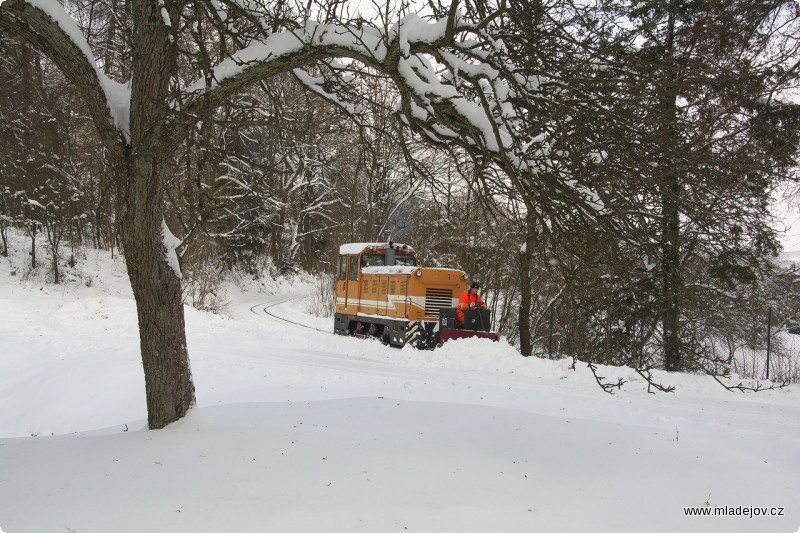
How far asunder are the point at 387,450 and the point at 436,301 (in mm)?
10646

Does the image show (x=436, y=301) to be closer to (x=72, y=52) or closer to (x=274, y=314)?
(x=274, y=314)

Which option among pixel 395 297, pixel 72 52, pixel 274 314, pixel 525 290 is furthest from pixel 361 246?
pixel 72 52

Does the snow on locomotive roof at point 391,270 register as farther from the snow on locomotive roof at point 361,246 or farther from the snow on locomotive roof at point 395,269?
the snow on locomotive roof at point 361,246

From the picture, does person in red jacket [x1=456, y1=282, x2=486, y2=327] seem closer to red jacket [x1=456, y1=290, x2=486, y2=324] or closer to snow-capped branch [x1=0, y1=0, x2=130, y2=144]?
red jacket [x1=456, y1=290, x2=486, y2=324]

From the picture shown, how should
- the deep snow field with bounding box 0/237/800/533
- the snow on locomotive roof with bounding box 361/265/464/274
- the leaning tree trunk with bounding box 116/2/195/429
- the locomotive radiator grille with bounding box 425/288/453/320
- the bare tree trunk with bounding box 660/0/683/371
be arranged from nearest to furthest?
the deep snow field with bounding box 0/237/800/533 → the bare tree trunk with bounding box 660/0/683/371 → the leaning tree trunk with bounding box 116/2/195/429 → the locomotive radiator grille with bounding box 425/288/453/320 → the snow on locomotive roof with bounding box 361/265/464/274

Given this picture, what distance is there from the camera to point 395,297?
53.1 ft

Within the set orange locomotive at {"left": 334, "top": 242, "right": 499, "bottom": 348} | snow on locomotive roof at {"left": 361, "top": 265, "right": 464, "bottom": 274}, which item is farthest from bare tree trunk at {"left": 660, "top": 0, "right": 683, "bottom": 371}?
snow on locomotive roof at {"left": 361, "top": 265, "right": 464, "bottom": 274}

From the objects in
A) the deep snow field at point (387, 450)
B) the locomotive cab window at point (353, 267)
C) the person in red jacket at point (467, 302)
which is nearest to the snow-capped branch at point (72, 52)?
the deep snow field at point (387, 450)

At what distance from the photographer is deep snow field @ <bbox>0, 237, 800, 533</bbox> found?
12.2ft

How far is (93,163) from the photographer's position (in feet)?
77.1

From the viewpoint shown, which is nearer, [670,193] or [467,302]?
[670,193]

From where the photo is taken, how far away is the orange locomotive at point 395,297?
1541cm

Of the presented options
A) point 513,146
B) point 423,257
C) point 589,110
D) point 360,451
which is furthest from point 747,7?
point 423,257

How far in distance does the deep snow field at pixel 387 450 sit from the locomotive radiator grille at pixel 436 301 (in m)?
3.22
